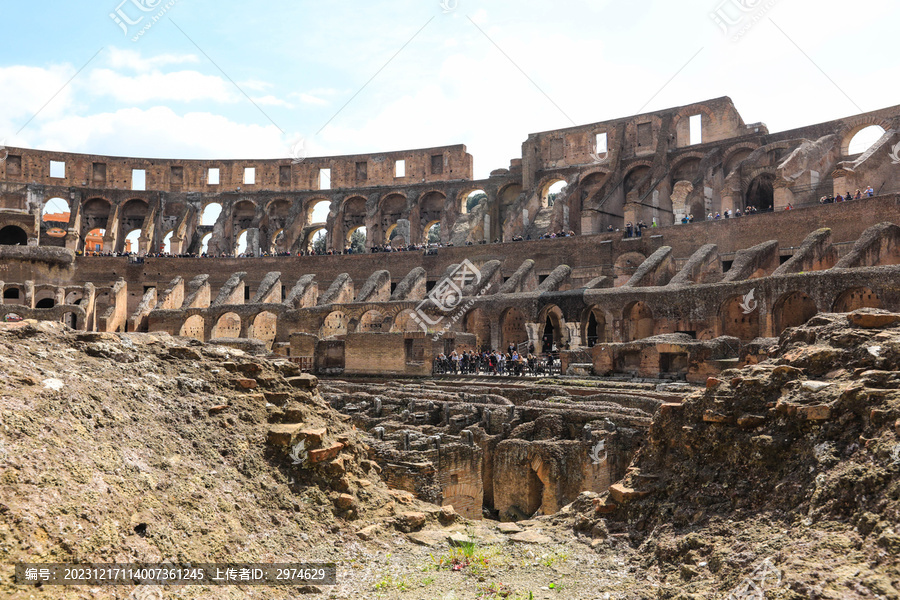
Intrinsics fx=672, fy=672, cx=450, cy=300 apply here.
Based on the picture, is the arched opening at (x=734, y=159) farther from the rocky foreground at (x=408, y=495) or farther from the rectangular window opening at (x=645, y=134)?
the rocky foreground at (x=408, y=495)

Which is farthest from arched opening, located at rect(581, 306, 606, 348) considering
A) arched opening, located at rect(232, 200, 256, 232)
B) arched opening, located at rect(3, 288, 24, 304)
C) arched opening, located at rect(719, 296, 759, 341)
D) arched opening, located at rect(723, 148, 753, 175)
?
arched opening, located at rect(3, 288, 24, 304)

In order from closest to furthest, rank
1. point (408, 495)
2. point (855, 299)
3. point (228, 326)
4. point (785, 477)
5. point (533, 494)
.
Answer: point (785, 477) < point (408, 495) < point (533, 494) < point (855, 299) < point (228, 326)

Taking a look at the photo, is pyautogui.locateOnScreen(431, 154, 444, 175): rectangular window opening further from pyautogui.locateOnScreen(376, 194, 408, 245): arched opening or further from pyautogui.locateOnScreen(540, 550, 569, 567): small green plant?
pyautogui.locateOnScreen(540, 550, 569, 567): small green plant

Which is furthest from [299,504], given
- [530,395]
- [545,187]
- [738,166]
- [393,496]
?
[545,187]

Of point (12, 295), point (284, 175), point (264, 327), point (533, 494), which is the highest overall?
point (284, 175)

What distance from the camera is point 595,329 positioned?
35.4m

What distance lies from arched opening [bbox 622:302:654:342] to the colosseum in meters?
0.11

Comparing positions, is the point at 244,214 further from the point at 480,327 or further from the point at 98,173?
the point at 480,327

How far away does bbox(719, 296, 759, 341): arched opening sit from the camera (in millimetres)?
25656

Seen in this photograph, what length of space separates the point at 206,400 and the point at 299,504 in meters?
2.10

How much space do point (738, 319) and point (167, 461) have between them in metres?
23.6

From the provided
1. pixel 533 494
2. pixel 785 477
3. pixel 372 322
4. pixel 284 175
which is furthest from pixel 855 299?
pixel 284 175

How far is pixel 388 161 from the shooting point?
5172 centimetres

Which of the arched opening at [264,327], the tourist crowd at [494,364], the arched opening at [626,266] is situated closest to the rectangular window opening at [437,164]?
the arched opening at [264,327]
